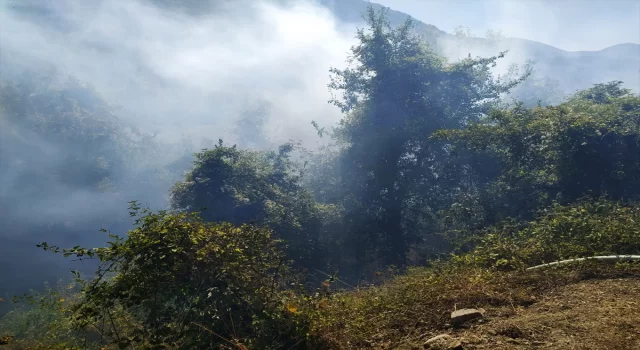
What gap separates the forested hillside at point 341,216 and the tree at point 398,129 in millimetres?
76

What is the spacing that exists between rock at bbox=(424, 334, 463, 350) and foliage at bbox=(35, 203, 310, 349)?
129 centimetres

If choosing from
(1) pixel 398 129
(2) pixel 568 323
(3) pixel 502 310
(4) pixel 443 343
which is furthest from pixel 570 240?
(1) pixel 398 129

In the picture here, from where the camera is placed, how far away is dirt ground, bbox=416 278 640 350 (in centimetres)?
299

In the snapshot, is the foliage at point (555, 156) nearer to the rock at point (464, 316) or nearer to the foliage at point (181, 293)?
the rock at point (464, 316)

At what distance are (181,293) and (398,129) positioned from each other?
38.2 feet

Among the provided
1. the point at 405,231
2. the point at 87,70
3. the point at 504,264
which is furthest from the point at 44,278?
the point at 87,70

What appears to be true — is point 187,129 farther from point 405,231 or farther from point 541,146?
point 541,146

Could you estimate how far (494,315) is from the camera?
3.69 m

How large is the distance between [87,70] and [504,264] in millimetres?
35074

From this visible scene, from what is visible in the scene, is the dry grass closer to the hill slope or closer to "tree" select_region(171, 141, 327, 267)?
"tree" select_region(171, 141, 327, 267)

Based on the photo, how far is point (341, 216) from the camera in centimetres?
1412

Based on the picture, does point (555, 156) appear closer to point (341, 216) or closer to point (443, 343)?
point (341, 216)

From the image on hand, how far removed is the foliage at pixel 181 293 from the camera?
346cm

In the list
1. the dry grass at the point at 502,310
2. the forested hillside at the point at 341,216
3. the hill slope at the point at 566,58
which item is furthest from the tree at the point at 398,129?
the hill slope at the point at 566,58
